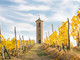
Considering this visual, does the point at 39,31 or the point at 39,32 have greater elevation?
the point at 39,31

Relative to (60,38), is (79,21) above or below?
above

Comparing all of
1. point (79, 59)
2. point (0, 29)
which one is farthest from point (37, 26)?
point (79, 59)

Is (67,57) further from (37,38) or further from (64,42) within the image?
(37,38)

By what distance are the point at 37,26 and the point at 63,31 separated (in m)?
43.6

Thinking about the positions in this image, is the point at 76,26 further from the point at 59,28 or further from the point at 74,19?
the point at 59,28

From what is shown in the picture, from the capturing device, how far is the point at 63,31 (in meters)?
22.2

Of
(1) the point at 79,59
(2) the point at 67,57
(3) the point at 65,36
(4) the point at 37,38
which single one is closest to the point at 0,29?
(2) the point at 67,57

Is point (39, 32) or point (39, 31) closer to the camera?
point (39, 32)

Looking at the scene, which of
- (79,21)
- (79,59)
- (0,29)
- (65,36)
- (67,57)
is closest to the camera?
(79,59)

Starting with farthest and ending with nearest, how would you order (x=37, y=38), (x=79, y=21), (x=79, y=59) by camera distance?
(x=37, y=38)
(x=79, y=21)
(x=79, y=59)

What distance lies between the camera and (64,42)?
2200 cm

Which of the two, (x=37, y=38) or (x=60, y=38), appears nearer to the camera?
(x=60, y=38)

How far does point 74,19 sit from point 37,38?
50.9 meters

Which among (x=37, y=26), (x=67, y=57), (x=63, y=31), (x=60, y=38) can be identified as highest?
(x=37, y=26)
